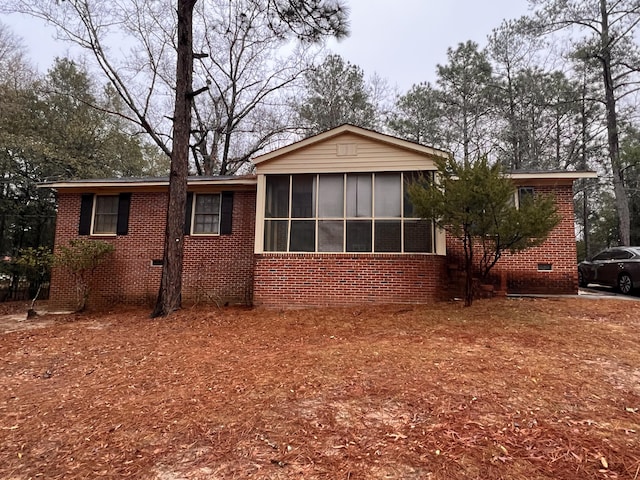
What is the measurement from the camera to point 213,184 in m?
9.38

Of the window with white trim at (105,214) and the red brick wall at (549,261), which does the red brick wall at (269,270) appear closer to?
the red brick wall at (549,261)

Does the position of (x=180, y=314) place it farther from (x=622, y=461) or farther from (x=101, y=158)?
(x=101, y=158)

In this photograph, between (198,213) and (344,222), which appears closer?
(344,222)

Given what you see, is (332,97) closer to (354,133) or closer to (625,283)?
(354,133)

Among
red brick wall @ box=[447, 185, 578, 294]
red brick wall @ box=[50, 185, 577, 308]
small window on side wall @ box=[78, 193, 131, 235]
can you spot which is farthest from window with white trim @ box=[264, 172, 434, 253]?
small window on side wall @ box=[78, 193, 131, 235]

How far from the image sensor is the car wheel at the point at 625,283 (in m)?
9.00

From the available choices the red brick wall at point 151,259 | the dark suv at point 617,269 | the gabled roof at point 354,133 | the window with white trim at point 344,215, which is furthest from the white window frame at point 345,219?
the dark suv at point 617,269

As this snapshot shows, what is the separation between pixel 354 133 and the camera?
790cm

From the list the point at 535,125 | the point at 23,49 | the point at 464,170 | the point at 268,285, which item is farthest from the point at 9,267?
the point at 535,125

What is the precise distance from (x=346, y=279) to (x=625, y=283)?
7567mm

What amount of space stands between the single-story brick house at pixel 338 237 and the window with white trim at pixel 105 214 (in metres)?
0.97

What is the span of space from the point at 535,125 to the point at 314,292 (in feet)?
56.0

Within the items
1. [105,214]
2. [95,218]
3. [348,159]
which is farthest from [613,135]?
[95,218]

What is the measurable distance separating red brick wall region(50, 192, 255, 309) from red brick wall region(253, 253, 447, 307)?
1.43m
